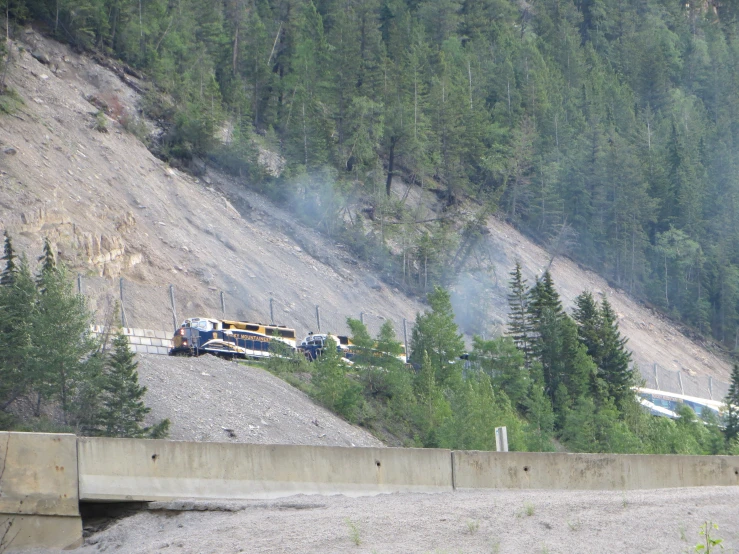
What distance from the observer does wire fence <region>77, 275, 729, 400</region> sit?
44750 mm

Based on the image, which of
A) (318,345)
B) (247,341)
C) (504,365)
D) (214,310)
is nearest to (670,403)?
(504,365)

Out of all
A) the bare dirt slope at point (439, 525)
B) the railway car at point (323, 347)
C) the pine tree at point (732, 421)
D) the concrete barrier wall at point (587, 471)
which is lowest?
the bare dirt slope at point (439, 525)

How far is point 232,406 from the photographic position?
3597cm

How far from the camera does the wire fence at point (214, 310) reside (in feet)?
147

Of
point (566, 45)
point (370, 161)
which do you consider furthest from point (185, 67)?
point (566, 45)

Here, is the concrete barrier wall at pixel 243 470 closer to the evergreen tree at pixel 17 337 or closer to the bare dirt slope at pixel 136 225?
the evergreen tree at pixel 17 337

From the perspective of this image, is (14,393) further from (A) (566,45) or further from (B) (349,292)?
(A) (566,45)

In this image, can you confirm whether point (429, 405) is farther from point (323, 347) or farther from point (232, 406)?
point (232, 406)

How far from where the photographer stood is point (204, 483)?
482 inches

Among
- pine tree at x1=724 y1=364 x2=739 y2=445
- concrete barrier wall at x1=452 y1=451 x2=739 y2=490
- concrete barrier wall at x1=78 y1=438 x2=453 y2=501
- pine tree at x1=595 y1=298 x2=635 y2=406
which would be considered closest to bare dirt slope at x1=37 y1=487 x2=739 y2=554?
concrete barrier wall at x1=78 y1=438 x2=453 y2=501

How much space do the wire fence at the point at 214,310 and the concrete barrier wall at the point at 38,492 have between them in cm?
2680

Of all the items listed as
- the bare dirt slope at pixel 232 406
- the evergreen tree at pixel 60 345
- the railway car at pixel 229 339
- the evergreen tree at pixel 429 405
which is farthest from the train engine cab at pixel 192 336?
the evergreen tree at pixel 429 405

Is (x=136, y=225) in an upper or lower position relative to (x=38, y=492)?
upper

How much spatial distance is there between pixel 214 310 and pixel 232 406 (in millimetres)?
14497
